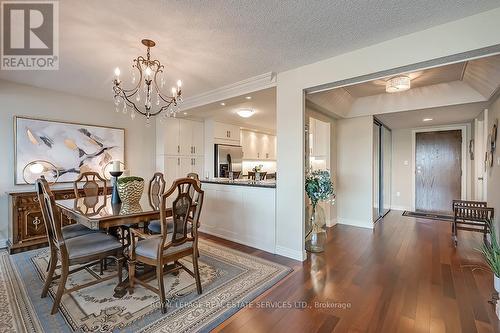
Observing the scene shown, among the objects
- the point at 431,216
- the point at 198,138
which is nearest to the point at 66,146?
the point at 198,138

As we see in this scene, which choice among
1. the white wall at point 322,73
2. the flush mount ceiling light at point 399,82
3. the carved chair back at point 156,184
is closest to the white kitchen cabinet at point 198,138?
the carved chair back at point 156,184

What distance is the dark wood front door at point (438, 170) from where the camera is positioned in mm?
5688

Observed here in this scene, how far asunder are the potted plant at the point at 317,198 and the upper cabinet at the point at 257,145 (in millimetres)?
3534

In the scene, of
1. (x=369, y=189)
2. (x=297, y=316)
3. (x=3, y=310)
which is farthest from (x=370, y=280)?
(x=3, y=310)

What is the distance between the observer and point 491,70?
2859mm

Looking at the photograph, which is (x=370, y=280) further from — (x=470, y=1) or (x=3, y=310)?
(x=3, y=310)

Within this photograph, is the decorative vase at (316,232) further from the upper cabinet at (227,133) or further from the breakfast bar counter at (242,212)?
the upper cabinet at (227,133)

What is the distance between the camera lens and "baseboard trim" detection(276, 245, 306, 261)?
3.05 metres

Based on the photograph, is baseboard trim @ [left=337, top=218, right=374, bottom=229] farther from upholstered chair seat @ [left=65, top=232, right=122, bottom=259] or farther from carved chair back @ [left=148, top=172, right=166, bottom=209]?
upholstered chair seat @ [left=65, top=232, right=122, bottom=259]

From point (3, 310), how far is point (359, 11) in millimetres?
3731

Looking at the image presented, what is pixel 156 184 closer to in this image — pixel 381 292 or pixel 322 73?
pixel 322 73

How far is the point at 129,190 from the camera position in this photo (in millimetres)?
2529

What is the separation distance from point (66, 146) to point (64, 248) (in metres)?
2.72

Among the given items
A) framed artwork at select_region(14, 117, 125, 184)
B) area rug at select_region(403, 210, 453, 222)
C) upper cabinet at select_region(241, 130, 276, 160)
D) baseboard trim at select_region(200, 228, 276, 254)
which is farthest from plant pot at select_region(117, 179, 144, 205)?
area rug at select_region(403, 210, 453, 222)
